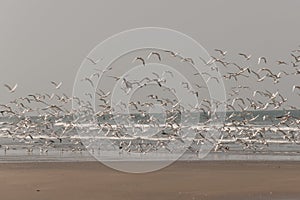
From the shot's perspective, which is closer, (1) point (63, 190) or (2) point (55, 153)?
A: (1) point (63, 190)

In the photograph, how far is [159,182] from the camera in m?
20.8

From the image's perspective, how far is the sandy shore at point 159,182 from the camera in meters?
18.0

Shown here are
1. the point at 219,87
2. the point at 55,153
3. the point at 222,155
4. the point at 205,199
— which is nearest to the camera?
the point at 205,199

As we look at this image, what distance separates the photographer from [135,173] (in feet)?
79.0

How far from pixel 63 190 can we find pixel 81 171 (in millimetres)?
5892

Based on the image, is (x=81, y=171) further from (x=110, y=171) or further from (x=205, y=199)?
(x=205, y=199)

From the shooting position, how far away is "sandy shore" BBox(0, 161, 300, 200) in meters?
18.0

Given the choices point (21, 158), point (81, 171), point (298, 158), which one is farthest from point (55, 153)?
point (298, 158)

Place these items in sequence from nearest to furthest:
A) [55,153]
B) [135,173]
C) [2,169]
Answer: [135,173], [2,169], [55,153]

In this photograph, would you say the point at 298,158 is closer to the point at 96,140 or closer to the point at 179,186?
the point at 179,186

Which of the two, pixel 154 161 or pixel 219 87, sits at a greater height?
pixel 219 87

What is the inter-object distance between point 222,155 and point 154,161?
4.19m

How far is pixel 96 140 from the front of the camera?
44.1 meters

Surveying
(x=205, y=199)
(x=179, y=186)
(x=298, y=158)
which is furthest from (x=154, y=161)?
(x=205, y=199)
